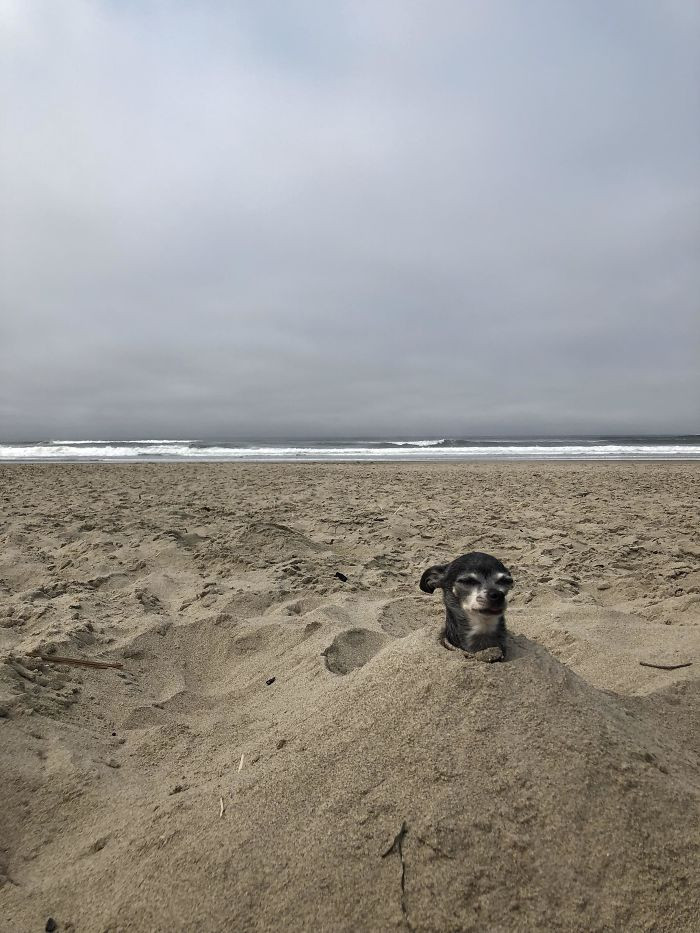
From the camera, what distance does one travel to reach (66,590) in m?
5.34

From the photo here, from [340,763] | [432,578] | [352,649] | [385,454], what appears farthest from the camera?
[385,454]

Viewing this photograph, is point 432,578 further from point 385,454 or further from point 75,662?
point 385,454

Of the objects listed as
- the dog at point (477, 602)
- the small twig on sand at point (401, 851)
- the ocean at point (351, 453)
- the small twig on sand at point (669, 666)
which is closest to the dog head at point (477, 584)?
the dog at point (477, 602)

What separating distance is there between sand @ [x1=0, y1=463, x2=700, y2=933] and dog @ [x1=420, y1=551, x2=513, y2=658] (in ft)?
0.45

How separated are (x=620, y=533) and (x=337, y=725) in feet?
21.6

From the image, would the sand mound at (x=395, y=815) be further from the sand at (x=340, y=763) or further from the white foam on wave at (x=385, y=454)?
the white foam on wave at (x=385, y=454)

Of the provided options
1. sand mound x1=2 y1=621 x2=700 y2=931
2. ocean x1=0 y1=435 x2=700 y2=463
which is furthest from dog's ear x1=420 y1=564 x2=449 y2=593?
ocean x1=0 y1=435 x2=700 y2=463

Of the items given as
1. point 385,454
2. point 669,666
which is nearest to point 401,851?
point 669,666

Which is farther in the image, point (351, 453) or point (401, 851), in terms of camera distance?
point (351, 453)

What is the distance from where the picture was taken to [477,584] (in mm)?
2602

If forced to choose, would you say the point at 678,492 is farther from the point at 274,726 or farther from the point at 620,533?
the point at 274,726

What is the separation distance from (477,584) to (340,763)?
995 millimetres

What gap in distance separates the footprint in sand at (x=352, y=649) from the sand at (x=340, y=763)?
0.02 meters

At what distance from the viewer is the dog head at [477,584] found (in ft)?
8.18
